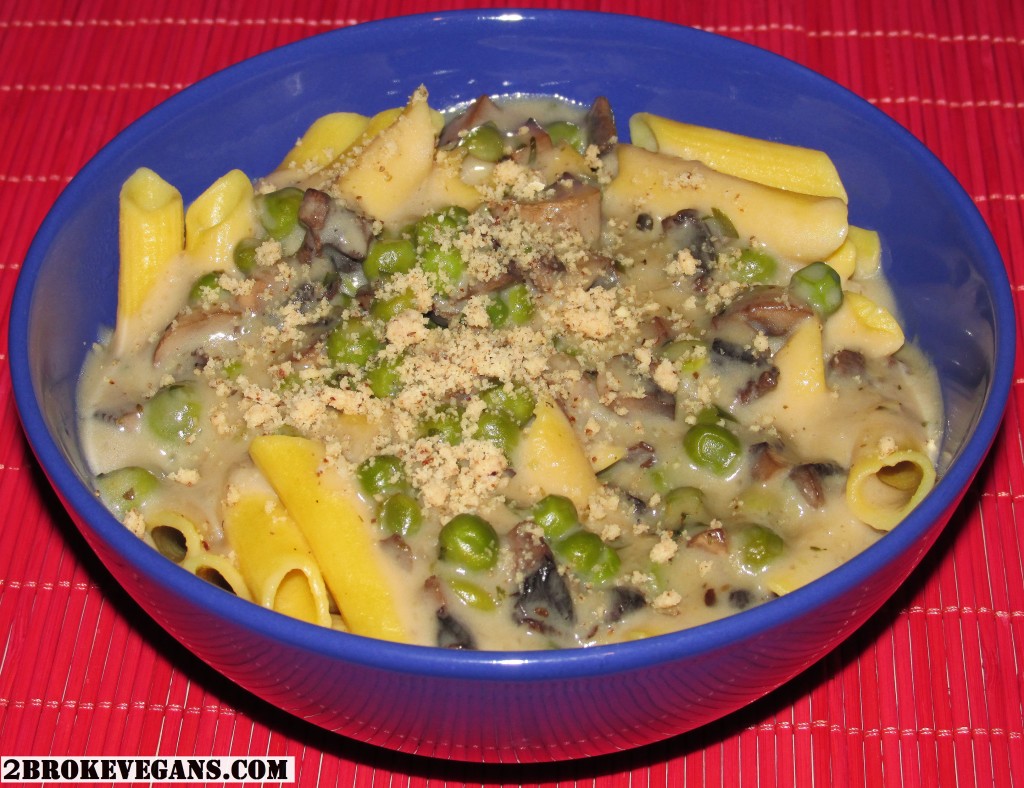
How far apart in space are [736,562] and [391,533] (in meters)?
0.87

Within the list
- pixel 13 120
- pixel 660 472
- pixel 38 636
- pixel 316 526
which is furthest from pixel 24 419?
pixel 13 120

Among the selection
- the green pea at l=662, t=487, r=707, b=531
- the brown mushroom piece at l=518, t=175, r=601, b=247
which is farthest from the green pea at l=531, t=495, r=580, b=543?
the brown mushroom piece at l=518, t=175, r=601, b=247

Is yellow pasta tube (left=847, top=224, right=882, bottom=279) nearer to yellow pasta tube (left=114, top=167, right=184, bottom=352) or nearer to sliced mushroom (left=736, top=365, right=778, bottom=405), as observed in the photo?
sliced mushroom (left=736, top=365, right=778, bottom=405)

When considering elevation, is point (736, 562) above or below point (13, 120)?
below

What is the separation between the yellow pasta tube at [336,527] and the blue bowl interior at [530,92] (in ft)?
1.57

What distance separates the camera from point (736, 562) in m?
3.20

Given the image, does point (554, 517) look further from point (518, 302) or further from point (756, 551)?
point (518, 302)

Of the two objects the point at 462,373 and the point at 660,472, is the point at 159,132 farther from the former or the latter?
the point at 660,472

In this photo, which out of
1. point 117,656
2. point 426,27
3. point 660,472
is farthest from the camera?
point 426,27

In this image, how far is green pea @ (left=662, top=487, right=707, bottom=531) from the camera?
3299mm

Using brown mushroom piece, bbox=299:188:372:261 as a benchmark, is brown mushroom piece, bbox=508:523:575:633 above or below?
below

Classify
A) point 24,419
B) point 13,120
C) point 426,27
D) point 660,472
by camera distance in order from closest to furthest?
1. point 24,419
2. point 660,472
3. point 426,27
4. point 13,120

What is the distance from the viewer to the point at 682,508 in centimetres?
332

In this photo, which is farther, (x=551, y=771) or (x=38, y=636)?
(x=38, y=636)
